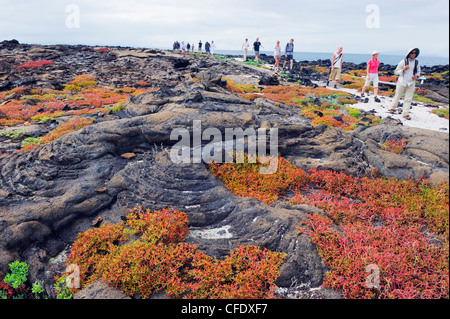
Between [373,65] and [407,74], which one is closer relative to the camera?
[407,74]

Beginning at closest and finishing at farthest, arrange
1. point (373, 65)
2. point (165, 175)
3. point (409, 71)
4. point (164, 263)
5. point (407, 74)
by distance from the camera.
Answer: point (164, 263)
point (165, 175)
point (409, 71)
point (407, 74)
point (373, 65)

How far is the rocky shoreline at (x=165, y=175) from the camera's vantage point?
7504 millimetres

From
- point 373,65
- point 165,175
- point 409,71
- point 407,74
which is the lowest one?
point 165,175

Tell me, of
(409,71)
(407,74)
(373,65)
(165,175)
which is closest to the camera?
(165,175)

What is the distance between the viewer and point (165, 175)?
930cm

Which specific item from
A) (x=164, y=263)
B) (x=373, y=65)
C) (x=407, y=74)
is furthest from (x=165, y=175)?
(x=373, y=65)

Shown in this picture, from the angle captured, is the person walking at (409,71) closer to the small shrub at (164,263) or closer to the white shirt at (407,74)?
the white shirt at (407,74)

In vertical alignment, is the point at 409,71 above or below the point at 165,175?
above

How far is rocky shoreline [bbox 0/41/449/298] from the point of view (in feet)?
24.6

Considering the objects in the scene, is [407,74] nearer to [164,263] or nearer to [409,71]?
[409,71]

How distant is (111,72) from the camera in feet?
132

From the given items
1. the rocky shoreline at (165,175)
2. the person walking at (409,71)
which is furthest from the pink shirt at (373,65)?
the rocky shoreline at (165,175)

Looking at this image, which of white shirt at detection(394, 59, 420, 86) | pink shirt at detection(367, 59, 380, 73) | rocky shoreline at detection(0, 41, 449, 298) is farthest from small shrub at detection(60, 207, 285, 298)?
pink shirt at detection(367, 59, 380, 73)

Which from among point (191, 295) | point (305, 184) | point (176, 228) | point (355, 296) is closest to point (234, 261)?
point (191, 295)
